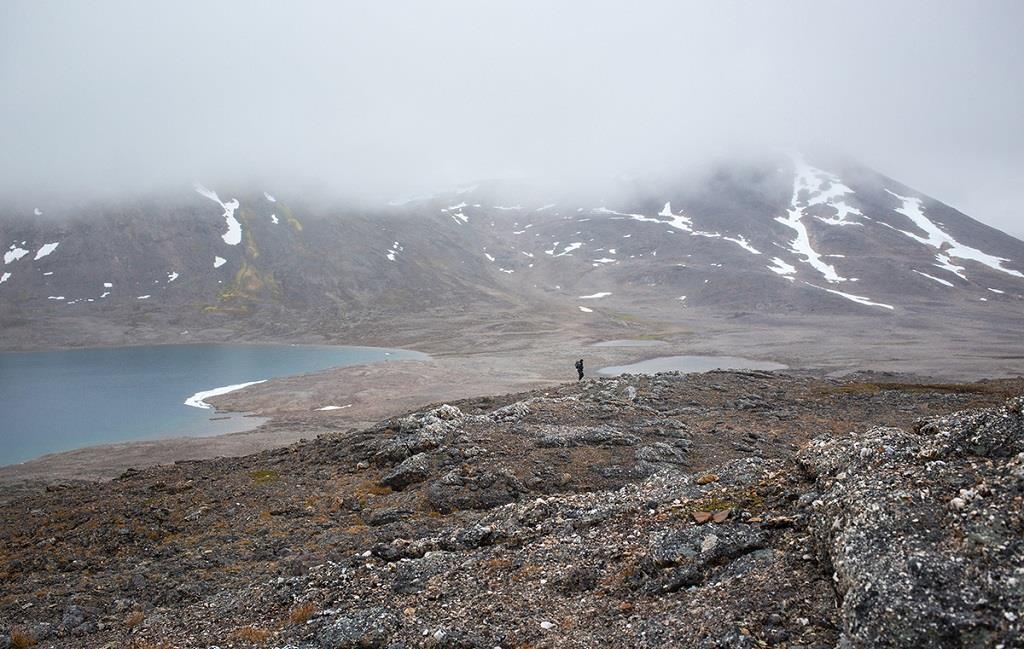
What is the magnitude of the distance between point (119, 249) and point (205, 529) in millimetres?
172919

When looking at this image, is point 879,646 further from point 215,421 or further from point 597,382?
point 215,421

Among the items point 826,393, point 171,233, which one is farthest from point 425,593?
point 171,233

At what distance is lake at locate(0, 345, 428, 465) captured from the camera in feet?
167

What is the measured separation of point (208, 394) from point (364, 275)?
9782 centimetres

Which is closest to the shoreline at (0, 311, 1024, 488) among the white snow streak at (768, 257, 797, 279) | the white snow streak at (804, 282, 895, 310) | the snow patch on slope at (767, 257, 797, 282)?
the white snow streak at (804, 282, 895, 310)

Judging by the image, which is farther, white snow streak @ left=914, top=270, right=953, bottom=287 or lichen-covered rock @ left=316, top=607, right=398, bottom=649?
white snow streak @ left=914, top=270, right=953, bottom=287

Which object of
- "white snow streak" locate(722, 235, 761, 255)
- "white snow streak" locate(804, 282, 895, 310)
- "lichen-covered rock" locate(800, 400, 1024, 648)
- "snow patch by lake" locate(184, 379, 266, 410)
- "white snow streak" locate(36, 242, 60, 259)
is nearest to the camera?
"lichen-covered rock" locate(800, 400, 1024, 648)

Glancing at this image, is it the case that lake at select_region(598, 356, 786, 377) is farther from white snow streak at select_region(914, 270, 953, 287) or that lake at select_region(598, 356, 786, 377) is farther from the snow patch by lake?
white snow streak at select_region(914, 270, 953, 287)

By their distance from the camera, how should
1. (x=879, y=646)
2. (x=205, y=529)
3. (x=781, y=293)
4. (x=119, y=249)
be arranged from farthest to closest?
(x=119, y=249), (x=781, y=293), (x=205, y=529), (x=879, y=646)

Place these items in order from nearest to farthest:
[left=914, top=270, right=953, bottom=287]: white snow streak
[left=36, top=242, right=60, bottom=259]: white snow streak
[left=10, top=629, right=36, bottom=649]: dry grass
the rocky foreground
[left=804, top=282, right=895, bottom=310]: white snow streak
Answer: the rocky foreground
[left=10, top=629, right=36, bottom=649]: dry grass
[left=804, top=282, right=895, bottom=310]: white snow streak
[left=36, top=242, right=60, bottom=259]: white snow streak
[left=914, top=270, right=953, bottom=287]: white snow streak

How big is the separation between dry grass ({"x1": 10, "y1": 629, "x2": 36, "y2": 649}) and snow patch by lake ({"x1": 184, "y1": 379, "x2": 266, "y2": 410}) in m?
51.2

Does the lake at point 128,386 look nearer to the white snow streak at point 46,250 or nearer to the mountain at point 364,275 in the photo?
the mountain at point 364,275

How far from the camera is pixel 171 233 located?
547 ft

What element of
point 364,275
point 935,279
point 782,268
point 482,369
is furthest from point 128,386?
point 935,279
